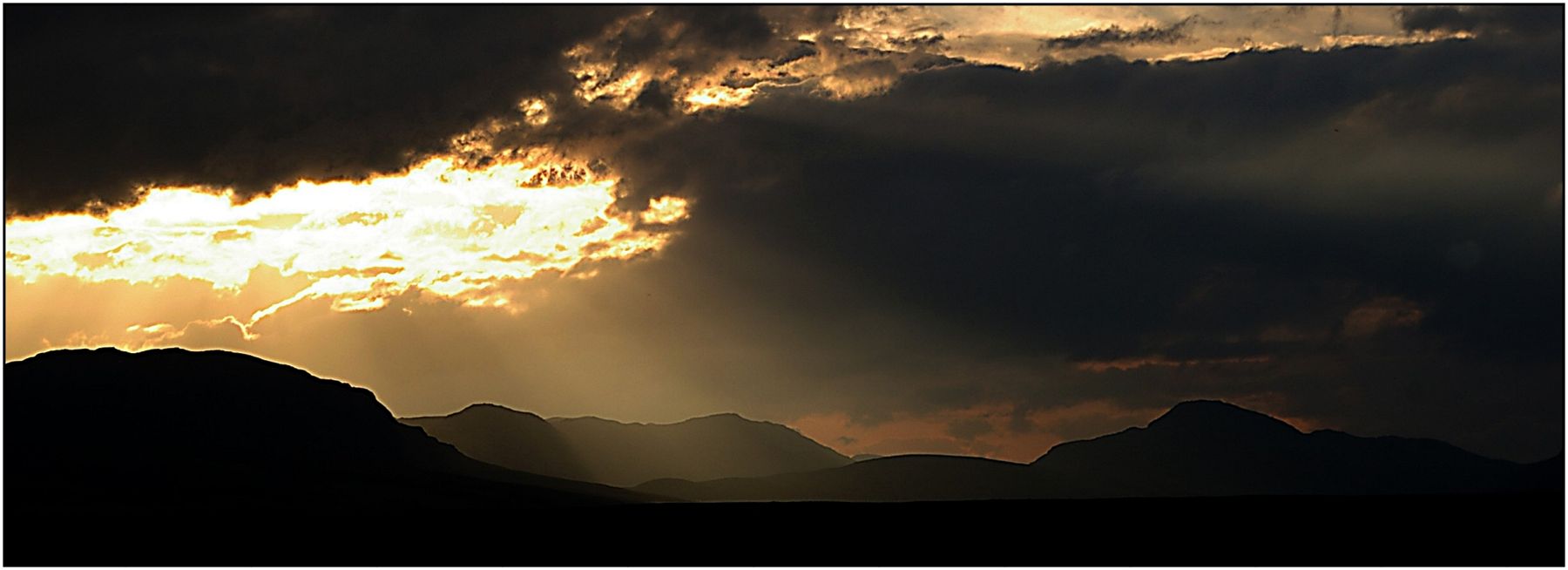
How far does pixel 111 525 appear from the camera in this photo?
85688 millimetres

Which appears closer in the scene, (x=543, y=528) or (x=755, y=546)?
(x=755, y=546)

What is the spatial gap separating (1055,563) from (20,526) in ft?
224

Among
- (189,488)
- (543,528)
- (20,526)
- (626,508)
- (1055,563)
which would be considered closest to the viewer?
(1055,563)

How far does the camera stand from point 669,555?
62.2 m

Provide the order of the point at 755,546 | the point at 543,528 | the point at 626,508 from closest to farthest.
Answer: the point at 755,546, the point at 543,528, the point at 626,508

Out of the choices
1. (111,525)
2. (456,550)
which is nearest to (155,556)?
(456,550)

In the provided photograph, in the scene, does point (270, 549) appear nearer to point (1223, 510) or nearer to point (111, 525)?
point (111, 525)

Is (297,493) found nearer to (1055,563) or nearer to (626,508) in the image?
(626,508)

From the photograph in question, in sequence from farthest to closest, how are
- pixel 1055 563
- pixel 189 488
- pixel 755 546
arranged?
1. pixel 189 488
2. pixel 755 546
3. pixel 1055 563

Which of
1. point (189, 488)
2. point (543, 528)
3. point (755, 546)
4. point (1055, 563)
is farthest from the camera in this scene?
point (189, 488)

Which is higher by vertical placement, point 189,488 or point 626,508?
point 189,488

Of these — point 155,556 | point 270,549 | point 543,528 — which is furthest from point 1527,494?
point 155,556

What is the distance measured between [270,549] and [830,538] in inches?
1002

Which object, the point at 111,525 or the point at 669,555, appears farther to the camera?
the point at 111,525
